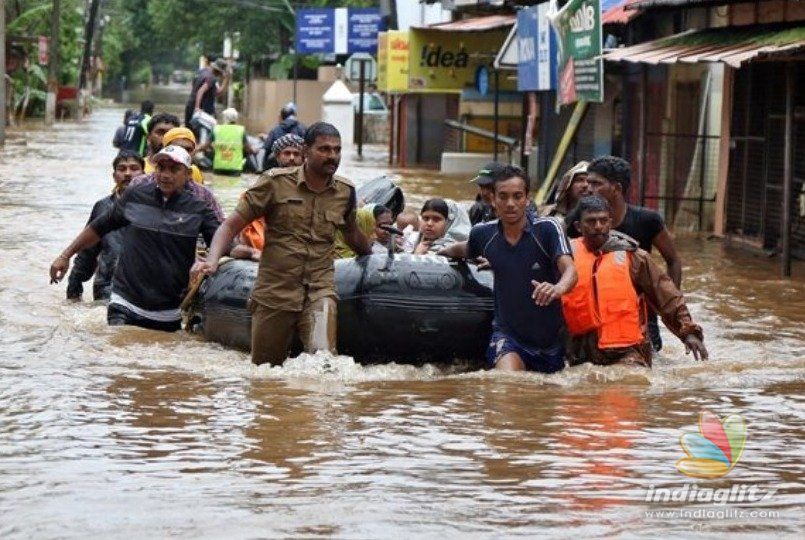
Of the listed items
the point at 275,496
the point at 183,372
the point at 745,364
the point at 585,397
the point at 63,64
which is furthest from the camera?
the point at 63,64

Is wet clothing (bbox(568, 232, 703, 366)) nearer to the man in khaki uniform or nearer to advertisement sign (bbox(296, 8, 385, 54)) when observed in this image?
the man in khaki uniform

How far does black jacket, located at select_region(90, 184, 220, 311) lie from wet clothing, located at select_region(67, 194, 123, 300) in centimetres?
178

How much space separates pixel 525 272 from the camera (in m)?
9.31

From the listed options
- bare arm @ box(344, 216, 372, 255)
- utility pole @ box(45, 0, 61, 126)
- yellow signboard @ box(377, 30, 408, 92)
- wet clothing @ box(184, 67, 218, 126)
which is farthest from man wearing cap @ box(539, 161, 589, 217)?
utility pole @ box(45, 0, 61, 126)

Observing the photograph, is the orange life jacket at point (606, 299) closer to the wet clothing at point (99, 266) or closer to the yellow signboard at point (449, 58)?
the wet clothing at point (99, 266)

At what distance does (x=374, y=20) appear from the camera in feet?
188

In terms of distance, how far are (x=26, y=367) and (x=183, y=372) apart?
0.98 meters

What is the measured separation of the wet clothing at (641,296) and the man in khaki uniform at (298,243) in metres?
1.36

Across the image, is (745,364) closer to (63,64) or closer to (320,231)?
(320,231)

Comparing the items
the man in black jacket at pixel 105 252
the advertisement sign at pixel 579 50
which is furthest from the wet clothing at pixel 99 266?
the advertisement sign at pixel 579 50

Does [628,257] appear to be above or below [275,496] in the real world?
above

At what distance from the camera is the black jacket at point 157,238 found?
10617mm

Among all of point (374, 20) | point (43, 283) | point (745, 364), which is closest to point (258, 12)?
point (374, 20)

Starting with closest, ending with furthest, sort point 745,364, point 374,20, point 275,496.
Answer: point 275,496, point 745,364, point 374,20
